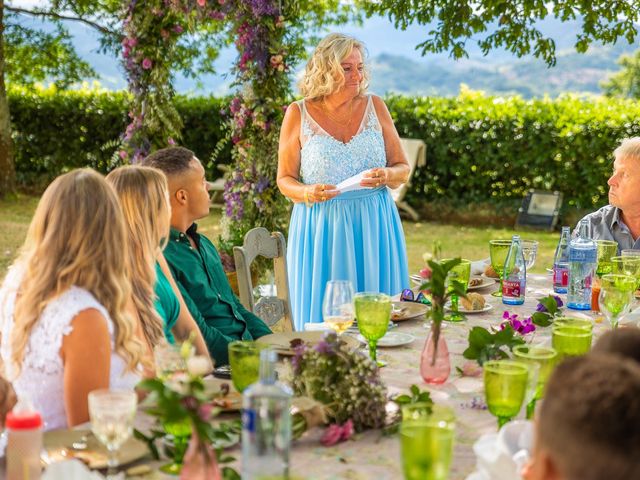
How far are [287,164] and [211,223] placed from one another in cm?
711

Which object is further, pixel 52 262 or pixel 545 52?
pixel 545 52

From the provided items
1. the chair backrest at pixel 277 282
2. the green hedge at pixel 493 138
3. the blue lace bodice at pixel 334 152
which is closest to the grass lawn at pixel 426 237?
the green hedge at pixel 493 138

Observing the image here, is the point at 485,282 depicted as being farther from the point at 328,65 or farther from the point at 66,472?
the point at 66,472

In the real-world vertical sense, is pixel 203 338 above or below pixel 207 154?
below

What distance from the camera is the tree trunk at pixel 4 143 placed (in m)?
12.6

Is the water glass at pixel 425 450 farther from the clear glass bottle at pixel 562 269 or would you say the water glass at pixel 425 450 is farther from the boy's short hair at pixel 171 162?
the clear glass bottle at pixel 562 269

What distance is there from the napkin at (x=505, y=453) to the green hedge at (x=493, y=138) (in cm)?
922

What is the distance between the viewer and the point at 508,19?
25.6 feet

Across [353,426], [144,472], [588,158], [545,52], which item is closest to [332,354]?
[353,426]

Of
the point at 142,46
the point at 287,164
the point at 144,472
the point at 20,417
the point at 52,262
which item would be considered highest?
the point at 142,46

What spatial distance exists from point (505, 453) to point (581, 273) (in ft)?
6.09

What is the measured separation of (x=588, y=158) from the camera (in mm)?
10953

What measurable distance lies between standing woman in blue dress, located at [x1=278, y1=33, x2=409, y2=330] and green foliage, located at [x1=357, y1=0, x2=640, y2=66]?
316cm

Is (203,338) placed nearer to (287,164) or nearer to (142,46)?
(287,164)
